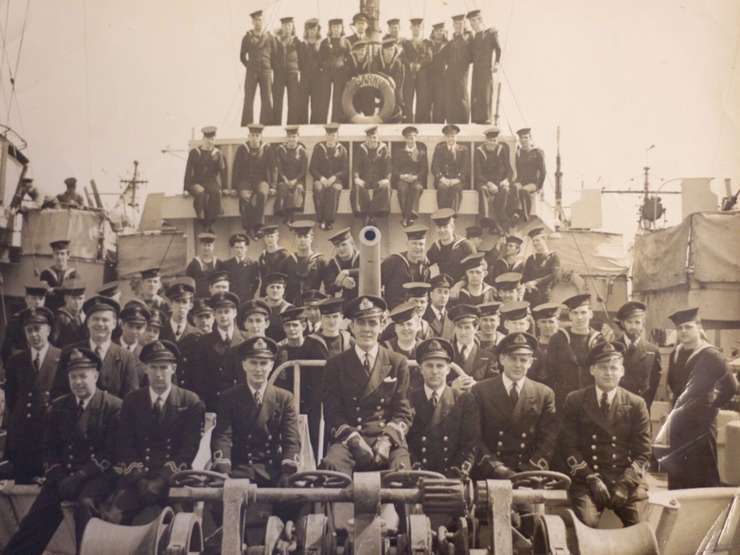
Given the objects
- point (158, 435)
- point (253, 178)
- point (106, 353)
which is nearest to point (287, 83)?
point (253, 178)

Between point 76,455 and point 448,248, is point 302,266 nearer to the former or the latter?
point 448,248

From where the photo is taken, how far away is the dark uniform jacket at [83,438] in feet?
12.0

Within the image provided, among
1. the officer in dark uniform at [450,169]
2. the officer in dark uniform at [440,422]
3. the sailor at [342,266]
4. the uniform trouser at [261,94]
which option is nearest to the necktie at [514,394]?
the officer in dark uniform at [440,422]

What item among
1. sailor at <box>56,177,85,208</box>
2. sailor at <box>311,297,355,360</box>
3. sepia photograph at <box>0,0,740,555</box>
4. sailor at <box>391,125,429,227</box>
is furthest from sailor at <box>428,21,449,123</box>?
sailor at <box>56,177,85,208</box>

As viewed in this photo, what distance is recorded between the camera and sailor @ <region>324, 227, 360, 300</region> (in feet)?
13.5

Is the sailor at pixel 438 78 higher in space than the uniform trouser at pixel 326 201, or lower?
higher

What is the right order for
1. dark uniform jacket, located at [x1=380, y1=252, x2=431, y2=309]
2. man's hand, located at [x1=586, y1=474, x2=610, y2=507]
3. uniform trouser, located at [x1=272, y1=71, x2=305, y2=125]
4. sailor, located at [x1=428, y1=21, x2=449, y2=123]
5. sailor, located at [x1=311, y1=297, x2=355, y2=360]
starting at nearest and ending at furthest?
man's hand, located at [x1=586, y1=474, x2=610, y2=507], sailor, located at [x1=311, y1=297, x2=355, y2=360], dark uniform jacket, located at [x1=380, y1=252, x2=431, y2=309], sailor, located at [x1=428, y1=21, x2=449, y2=123], uniform trouser, located at [x1=272, y1=71, x2=305, y2=125]

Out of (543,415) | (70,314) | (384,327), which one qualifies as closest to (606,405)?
(543,415)

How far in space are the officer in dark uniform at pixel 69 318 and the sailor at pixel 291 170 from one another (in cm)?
114

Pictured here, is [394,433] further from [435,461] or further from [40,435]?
[40,435]

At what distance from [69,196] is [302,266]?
4.20 ft

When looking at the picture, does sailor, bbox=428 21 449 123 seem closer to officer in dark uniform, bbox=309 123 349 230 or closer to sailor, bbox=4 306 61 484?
officer in dark uniform, bbox=309 123 349 230

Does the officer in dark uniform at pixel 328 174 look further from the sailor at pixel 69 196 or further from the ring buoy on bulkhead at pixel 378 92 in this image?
the sailor at pixel 69 196

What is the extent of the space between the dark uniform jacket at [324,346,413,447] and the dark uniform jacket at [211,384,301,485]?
0.61 ft
